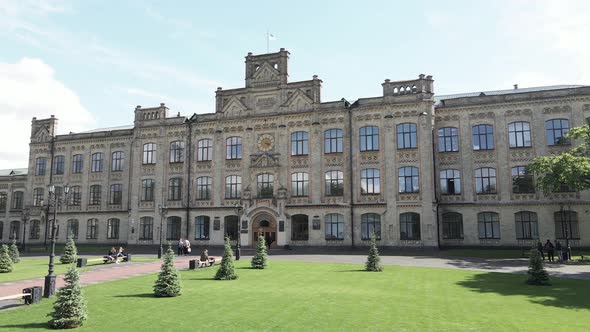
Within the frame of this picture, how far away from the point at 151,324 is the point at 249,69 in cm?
4089

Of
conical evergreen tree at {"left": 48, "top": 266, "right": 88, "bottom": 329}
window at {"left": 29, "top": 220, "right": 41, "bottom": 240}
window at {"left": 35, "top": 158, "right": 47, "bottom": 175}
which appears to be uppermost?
window at {"left": 35, "top": 158, "right": 47, "bottom": 175}

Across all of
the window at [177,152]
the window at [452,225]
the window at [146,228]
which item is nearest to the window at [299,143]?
the window at [177,152]

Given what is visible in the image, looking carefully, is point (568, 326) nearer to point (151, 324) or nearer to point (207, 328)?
point (207, 328)

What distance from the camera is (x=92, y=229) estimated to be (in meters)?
57.2

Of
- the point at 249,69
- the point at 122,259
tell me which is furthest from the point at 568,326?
the point at 249,69

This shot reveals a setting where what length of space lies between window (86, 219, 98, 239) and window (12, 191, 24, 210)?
15.5 metres

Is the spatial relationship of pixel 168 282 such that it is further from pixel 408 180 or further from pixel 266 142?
pixel 266 142

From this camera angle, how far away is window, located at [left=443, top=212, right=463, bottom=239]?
146 feet

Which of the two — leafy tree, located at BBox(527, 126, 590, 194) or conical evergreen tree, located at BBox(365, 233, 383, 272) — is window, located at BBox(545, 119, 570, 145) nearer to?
leafy tree, located at BBox(527, 126, 590, 194)

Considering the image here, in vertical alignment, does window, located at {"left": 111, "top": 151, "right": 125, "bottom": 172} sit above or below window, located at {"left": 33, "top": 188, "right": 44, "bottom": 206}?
above

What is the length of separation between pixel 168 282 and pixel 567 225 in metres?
38.8

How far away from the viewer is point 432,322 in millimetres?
14430

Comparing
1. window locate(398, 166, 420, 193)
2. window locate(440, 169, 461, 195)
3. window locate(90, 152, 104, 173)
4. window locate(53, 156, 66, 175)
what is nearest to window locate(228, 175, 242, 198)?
window locate(398, 166, 420, 193)

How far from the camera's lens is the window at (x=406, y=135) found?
1777 inches
